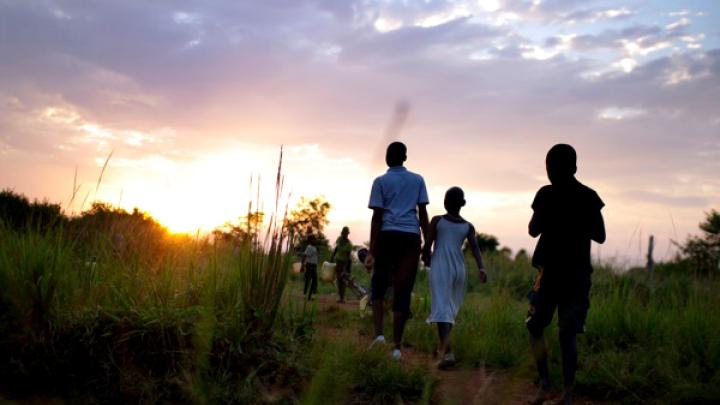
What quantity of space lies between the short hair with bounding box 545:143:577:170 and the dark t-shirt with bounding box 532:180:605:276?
14 cm

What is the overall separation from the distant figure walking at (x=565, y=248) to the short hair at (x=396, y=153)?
1793 mm

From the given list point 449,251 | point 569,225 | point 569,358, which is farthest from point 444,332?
point 569,225

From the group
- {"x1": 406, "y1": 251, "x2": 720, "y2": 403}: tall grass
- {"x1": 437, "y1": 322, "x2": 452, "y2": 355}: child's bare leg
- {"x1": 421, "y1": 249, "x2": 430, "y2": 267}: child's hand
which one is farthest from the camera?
{"x1": 421, "y1": 249, "x2": 430, "y2": 267}: child's hand

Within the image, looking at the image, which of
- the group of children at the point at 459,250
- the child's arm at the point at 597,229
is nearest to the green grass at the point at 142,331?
the group of children at the point at 459,250

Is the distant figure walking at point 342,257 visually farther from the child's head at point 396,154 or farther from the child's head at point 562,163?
the child's head at point 562,163

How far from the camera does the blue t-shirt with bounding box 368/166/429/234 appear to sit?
634cm

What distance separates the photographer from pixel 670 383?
5.30 m

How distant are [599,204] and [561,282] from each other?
2.18 feet

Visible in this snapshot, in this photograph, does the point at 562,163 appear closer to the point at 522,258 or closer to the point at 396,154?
the point at 396,154

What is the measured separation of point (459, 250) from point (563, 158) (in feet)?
6.70

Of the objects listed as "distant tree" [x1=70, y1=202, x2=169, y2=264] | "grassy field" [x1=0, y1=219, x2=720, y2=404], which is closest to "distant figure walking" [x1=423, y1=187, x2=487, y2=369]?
"grassy field" [x1=0, y1=219, x2=720, y2=404]

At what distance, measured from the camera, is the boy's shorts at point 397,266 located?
249 inches

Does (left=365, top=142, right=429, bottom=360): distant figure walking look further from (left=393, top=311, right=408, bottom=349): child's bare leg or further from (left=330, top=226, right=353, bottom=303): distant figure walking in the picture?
(left=330, top=226, right=353, bottom=303): distant figure walking

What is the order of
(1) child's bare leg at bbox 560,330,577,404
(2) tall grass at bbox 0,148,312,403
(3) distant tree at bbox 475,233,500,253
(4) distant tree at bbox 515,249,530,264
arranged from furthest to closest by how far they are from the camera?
(3) distant tree at bbox 475,233,500,253
(4) distant tree at bbox 515,249,530,264
(1) child's bare leg at bbox 560,330,577,404
(2) tall grass at bbox 0,148,312,403
